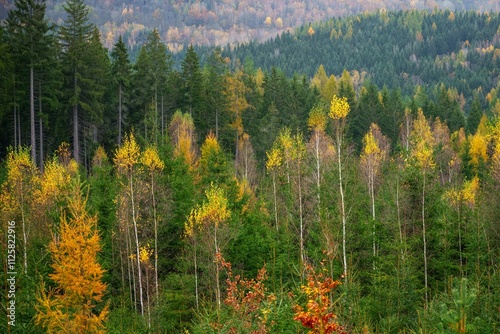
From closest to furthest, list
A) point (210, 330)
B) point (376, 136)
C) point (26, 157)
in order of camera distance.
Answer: point (210, 330) → point (26, 157) → point (376, 136)

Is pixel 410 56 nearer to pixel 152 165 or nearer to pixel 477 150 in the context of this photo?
pixel 477 150

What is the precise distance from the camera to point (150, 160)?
25.7 meters

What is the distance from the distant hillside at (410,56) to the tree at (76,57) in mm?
121682

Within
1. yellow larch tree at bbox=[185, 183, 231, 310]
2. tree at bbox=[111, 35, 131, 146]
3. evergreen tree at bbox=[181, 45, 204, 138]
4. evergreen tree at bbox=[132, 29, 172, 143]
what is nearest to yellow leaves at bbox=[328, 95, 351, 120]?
yellow larch tree at bbox=[185, 183, 231, 310]

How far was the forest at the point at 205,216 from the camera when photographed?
13.3 m

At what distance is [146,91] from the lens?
4966 centimetres

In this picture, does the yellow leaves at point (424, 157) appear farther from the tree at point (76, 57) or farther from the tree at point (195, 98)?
the tree at point (195, 98)

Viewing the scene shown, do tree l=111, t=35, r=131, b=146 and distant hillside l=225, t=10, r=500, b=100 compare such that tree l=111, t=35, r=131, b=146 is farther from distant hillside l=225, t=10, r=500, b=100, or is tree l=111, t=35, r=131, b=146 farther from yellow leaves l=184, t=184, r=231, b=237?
distant hillside l=225, t=10, r=500, b=100

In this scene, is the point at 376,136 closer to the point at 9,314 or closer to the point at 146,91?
the point at 146,91

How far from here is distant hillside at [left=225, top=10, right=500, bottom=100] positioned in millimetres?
157375

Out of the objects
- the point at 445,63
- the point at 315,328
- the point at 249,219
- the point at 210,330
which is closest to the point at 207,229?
the point at 249,219

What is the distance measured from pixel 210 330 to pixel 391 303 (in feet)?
35.6

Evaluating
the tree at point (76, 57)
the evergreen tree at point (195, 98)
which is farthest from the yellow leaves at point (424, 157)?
the evergreen tree at point (195, 98)

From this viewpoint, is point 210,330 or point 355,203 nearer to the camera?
point 210,330
